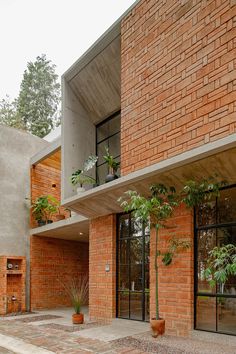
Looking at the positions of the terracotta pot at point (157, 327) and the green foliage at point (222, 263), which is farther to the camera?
the terracotta pot at point (157, 327)

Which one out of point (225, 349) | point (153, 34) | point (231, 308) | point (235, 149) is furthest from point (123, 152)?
point (225, 349)

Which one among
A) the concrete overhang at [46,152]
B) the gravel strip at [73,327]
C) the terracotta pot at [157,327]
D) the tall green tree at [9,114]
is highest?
the tall green tree at [9,114]

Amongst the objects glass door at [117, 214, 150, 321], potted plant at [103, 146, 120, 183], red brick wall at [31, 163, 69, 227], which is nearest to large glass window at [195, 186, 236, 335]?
glass door at [117, 214, 150, 321]

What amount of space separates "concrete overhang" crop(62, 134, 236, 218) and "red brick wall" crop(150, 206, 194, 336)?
0.74m

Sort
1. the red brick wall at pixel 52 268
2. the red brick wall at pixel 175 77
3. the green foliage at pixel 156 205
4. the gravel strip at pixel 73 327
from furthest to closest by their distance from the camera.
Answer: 1. the red brick wall at pixel 52 268
2. the gravel strip at pixel 73 327
3. the green foliage at pixel 156 205
4. the red brick wall at pixel 175 77

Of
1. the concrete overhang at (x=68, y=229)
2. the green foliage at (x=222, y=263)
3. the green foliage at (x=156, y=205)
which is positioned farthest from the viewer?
the concrete overhang at (x=68, y=229)

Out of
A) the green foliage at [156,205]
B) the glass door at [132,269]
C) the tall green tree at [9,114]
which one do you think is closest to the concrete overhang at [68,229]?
the glass door at [132,269]

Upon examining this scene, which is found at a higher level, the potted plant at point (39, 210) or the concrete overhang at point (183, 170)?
the concrete overhang at point (183, 170)

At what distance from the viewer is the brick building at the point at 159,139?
5750mm

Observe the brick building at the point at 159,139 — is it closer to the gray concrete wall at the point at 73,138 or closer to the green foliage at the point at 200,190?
the gray concrete wall at the point at 73,138

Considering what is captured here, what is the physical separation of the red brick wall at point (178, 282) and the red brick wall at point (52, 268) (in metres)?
6.26

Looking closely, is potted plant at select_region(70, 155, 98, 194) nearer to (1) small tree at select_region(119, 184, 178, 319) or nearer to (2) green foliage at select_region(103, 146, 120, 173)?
(2) green foliage at select_region(103, 146, 120, 173)

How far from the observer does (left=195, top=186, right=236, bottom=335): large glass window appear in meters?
5.96

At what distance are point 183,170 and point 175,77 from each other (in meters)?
1.66
